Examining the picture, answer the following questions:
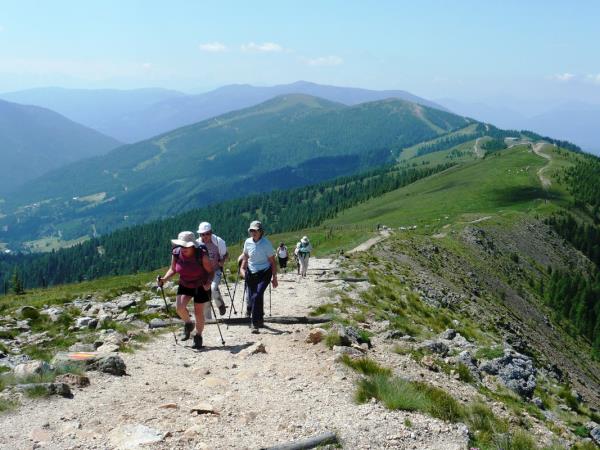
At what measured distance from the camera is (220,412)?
10.2 metres

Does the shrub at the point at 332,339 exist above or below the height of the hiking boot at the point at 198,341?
above

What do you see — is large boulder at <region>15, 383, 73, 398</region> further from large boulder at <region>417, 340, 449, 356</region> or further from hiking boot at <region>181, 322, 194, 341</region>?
large boulder at <region>417, 340, 449, 356</region>

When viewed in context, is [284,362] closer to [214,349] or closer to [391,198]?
[214,349]

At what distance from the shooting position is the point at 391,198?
162875mm

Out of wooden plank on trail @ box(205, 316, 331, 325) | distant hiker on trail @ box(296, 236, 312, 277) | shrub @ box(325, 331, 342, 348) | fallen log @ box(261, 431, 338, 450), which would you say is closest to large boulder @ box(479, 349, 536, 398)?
shrub @ box(325, 331, 342, 348)

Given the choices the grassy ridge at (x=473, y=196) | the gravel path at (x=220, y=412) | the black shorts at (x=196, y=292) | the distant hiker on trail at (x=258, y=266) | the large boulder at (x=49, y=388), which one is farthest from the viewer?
the grassy ridge at (x=473, y=196)

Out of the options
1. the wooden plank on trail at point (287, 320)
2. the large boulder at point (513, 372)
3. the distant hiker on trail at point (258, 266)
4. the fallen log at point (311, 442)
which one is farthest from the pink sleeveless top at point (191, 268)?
the large boulder at point (513, 372)

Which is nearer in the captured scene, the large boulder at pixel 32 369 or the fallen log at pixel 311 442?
the fallen log at pixel 311 442

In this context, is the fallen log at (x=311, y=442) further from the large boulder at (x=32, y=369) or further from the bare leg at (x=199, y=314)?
the bare leg at (x=199, y=314)

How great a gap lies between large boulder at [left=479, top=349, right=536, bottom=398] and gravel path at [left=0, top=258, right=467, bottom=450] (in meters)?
6.56

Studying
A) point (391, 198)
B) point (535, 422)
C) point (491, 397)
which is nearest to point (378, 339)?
point (491, 397)

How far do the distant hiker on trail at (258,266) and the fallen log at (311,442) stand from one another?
743cm

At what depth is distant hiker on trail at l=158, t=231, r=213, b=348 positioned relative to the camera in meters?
14.3

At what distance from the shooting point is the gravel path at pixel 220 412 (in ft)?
29.7
